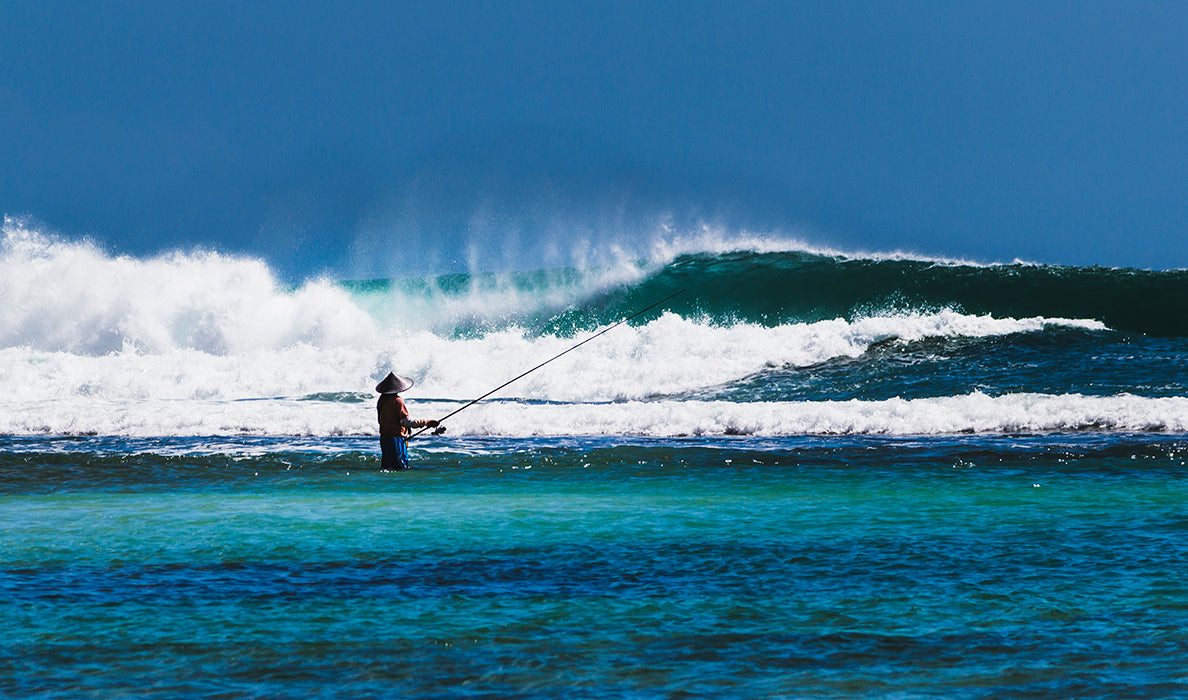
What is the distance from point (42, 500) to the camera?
8867mm

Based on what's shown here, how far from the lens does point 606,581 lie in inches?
222

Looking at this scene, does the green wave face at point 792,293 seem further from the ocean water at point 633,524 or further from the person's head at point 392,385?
the person's head at point 392,385

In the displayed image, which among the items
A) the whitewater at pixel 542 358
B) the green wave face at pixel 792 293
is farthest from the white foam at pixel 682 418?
the green wave face at pixel 792 293

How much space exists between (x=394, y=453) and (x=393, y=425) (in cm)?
30

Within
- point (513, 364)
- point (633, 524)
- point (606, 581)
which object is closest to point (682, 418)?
point (633, 524)

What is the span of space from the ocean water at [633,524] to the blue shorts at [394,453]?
10.4 inches

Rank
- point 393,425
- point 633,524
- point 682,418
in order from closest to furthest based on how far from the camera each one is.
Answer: point 633,524
point 393,425
point 682,418

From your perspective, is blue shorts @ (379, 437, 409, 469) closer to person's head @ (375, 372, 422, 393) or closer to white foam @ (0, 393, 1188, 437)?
person's head @ (375, 372, 422, 393)

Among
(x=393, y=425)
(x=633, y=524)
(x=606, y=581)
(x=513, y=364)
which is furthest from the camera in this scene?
(x=513, y=364)

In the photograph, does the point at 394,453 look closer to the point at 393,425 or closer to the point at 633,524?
the point at 393,425

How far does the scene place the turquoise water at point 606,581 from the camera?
4.07 meters

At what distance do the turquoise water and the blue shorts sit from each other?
4.4 inches

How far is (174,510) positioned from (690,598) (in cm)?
484

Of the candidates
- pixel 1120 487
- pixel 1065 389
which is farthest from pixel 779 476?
pixel 1065 389
